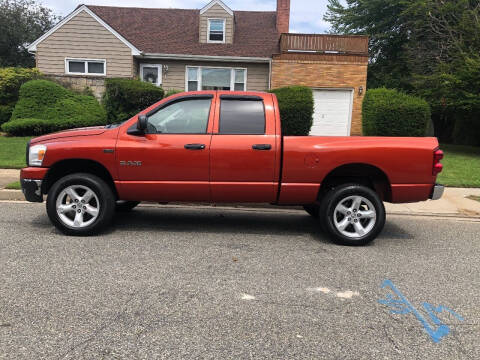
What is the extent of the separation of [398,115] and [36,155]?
10.3m

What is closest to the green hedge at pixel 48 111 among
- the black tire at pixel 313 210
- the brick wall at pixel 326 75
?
the brick wall at pixel 326 75

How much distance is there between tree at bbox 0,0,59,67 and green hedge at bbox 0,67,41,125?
16.9 meters

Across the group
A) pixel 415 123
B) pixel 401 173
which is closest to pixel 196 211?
pixel 401 173

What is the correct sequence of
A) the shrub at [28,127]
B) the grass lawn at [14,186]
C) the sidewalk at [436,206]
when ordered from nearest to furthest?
1. the sidewalk at [436,206]
2. the grass lawn at [14,186]
3. the shrub at [28,127]

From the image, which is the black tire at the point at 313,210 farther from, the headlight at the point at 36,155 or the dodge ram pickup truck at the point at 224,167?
the headlight at the point at 36,155

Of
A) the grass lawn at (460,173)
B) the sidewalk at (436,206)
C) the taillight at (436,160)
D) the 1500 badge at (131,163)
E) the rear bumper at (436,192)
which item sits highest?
the taillight at (436,160)

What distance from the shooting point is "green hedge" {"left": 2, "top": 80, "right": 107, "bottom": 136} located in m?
14.6

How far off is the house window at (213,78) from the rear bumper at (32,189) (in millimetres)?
15805

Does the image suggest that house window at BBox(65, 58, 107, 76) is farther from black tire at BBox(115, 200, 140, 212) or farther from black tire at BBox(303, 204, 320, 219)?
black tire at BBox(303, 204, 320, 219)

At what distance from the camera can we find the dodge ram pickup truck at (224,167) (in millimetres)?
5223

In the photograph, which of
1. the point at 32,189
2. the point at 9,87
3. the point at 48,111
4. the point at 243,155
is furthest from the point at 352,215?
the point at 9,87

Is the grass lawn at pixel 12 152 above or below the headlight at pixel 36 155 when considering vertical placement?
below

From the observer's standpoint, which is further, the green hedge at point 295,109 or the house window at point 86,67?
the house window at point 86,67

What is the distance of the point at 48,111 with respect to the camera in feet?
49.8
